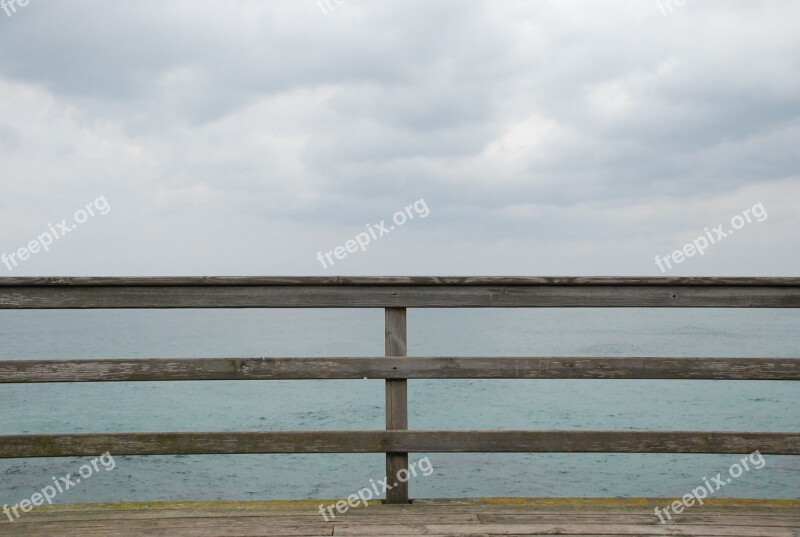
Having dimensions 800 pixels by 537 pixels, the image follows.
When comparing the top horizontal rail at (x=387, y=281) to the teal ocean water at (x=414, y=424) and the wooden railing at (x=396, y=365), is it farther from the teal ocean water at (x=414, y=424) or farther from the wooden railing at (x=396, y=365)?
the teal ocean water at (x=414, y=424)

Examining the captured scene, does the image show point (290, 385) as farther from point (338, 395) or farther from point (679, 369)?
point (679, 369)

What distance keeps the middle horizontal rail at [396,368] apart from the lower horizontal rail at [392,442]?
→ 270mm

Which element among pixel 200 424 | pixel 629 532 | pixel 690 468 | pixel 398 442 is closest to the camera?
pixel 629 532

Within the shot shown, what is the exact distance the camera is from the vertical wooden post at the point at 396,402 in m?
3.26

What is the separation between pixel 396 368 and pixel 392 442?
35 centimetres

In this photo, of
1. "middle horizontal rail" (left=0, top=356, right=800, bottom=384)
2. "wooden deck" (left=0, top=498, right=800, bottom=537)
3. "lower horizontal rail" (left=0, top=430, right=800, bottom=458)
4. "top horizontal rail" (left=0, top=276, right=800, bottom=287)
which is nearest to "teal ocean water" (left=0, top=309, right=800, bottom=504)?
"wooden deck" (left=0, top=498, right=800, bottom=537)

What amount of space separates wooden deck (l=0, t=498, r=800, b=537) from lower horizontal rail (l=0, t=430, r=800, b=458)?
0.28 m

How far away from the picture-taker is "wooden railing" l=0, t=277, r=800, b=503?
318 centimetres

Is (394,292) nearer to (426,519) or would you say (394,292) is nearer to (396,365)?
(396,365)

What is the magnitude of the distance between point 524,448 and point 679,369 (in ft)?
2.74

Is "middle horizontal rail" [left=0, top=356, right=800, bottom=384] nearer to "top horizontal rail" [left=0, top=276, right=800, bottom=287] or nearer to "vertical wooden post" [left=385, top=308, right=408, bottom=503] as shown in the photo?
"vertical wooden post" [left=385, top=308, right=408, bottom=503]

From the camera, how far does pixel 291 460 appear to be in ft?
33.0

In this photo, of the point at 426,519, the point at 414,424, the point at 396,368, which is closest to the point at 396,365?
the point at 396,368

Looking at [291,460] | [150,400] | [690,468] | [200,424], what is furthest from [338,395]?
[690,468]
